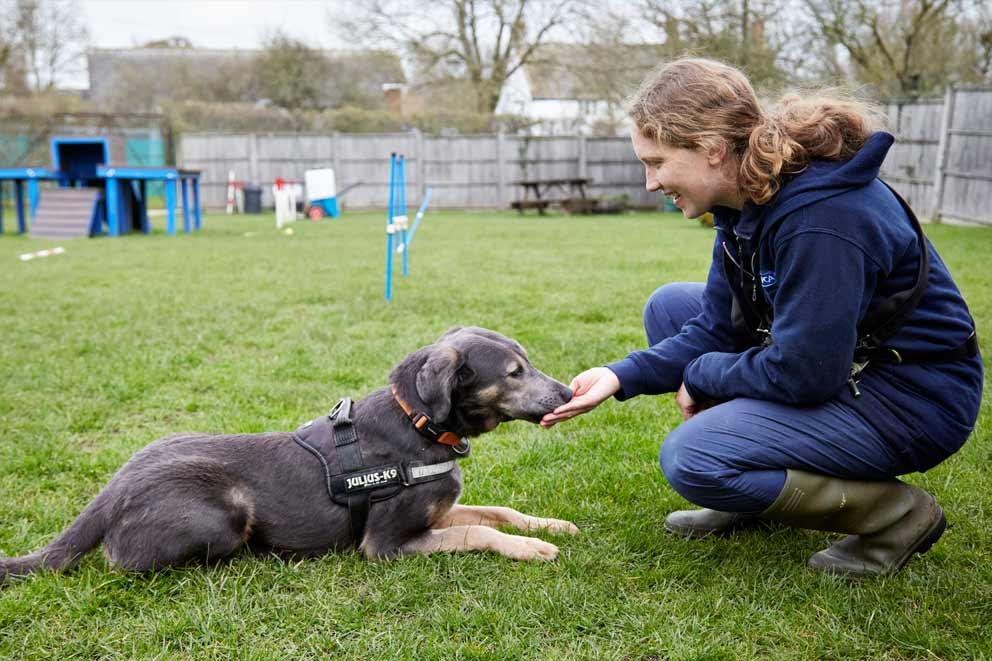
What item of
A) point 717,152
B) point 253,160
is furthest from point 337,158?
point 717,152

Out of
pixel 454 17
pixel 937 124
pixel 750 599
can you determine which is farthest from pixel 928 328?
pixel 454 17

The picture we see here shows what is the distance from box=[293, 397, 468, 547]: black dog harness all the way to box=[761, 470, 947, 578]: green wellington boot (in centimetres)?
132

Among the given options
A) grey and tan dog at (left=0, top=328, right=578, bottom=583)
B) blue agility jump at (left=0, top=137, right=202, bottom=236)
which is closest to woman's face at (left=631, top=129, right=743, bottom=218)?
grey and tan dog at (left=0, top=328, right=578, bottom=583)

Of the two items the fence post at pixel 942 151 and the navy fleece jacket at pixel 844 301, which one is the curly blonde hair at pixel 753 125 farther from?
the fence post at pixel 942 151

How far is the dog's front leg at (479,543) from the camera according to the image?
317cm

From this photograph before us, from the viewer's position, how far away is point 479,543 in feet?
10.5

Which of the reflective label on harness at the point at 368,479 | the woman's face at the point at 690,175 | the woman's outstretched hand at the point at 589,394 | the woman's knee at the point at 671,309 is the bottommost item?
the reflective label on harness at the point at 368,479

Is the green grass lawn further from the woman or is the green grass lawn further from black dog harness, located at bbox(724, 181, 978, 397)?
black dog harness, located at bbox(724, 181, 978, 397)

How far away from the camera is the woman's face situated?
2.83 meters

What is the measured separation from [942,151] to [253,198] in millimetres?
20987

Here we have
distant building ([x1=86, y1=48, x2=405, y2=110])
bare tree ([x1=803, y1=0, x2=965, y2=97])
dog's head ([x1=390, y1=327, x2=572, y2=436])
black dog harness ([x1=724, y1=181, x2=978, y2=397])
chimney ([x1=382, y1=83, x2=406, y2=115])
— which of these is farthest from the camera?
chimney ([x1=382, y1=83, x2=406, y2=115])

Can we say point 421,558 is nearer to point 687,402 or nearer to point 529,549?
point 529,549

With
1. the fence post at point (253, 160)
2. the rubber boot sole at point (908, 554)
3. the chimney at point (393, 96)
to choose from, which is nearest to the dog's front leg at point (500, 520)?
the rubber boot sole at point (908, 554)

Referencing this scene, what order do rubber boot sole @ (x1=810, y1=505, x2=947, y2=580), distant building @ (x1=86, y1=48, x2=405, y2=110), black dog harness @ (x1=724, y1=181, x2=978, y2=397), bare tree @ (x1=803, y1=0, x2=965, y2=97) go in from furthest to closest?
1. distant building @ (x1=86, y1=48, x2=405, y2=110)
2. bare tree @ (x1=803, y1=0, x2=965, y2=97)
3. rubber boot sole @ (x1=810, y1=505, x2=947, y2=580)
4. black dog harness @ (x1=724, y1=181, x2=978, y2=397)
